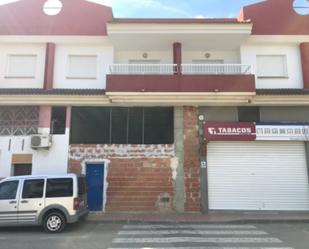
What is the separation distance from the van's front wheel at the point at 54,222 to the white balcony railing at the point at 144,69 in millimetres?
6943

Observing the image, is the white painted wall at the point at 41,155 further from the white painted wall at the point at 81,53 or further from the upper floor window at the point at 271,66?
the upper floor window at the point at 271,66

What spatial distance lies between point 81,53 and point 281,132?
9.98 metres

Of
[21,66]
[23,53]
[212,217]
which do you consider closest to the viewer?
[212,217]

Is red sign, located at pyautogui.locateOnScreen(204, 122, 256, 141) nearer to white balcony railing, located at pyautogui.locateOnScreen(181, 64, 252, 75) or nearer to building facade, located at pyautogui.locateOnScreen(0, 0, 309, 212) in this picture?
building facade, located at pyautogui.locateOnScreen(0, 0, 309, 212)

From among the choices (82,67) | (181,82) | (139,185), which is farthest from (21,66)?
(139,185)

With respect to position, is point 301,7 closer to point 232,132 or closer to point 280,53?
point 280,53

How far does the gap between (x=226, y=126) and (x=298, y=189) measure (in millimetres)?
4217

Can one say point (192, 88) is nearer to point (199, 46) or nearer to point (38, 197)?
point (199, 46)

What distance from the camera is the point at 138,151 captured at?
13.5 meters

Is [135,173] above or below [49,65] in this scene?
below

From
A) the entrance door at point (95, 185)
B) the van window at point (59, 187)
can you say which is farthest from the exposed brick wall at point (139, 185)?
the van window at point (59, 187)

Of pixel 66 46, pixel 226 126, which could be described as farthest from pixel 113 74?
pixel 226 126

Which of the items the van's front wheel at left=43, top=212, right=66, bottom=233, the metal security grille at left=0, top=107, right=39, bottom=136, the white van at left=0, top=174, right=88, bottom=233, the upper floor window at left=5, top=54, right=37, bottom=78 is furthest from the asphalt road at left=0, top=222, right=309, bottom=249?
the upper floor window at left=5, top=54, right=37, bottom=78

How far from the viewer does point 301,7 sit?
580 inches
